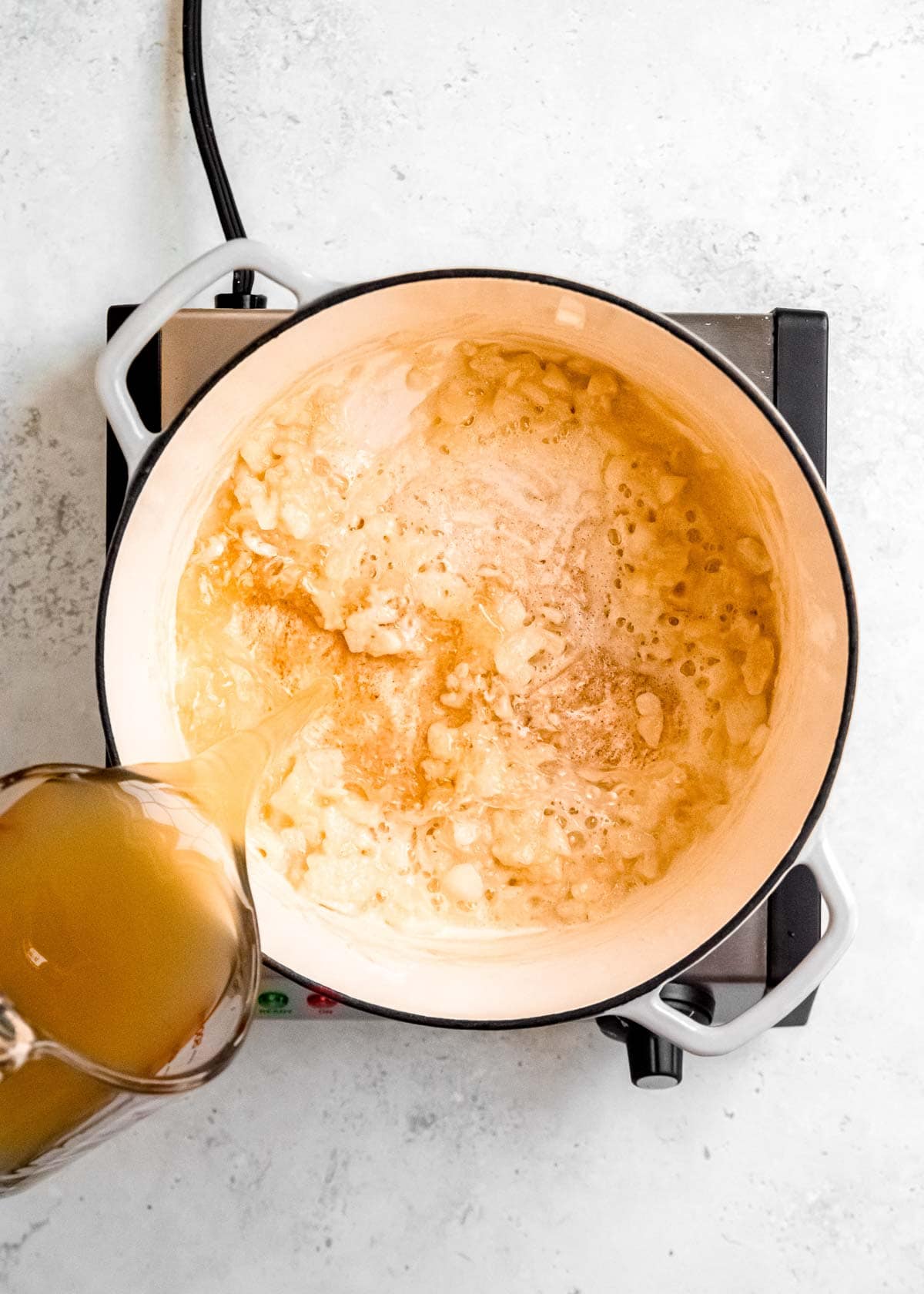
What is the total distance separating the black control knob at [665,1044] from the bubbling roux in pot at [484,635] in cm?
7

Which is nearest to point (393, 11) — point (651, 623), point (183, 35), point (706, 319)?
point (183, 35)

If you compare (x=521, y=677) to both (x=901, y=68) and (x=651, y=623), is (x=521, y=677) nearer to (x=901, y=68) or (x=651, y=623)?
(x=651, y=623)

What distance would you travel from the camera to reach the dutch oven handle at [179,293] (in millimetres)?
543

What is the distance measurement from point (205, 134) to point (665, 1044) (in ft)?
2.16

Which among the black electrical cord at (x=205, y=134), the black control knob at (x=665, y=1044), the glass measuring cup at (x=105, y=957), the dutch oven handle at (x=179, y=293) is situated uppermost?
the black electrical cord at (x=205, y=134)

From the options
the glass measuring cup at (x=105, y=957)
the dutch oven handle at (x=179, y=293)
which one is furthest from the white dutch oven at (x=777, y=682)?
the glass measuring cup at (x=105, y=957)

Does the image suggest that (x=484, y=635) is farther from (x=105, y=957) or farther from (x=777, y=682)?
(x=105, y=957)

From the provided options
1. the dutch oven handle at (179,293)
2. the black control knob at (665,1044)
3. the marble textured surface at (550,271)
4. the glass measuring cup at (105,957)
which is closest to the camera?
the glass measuring cup at (105,957)

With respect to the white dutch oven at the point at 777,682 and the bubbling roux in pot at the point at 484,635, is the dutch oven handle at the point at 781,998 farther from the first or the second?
the bubbling roux in pot at the point at 484,635

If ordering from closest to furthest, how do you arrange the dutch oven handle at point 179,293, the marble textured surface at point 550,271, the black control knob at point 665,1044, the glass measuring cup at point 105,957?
the glass measuring cup at point 105,957 < the dutch oven handle at point 179,293 < the black control knob at point 665,1044 < the marble textured surface at point 550,271

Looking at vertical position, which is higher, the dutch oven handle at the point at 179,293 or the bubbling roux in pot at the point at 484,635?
the dutch oven handle at the point at 179,293

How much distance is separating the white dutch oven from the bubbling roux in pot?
24 millimetres

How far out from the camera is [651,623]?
704 mm

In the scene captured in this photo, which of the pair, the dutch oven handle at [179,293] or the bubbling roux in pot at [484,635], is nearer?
the dutch oven handle at [179,293]
